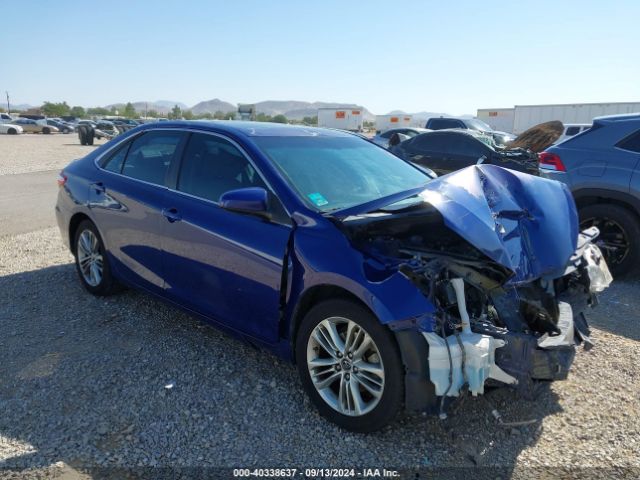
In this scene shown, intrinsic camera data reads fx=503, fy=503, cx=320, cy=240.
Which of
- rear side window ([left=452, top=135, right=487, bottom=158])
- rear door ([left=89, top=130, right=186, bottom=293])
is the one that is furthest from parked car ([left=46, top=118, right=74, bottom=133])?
rear door ([left=89, top=130, right=186, bottom=293])

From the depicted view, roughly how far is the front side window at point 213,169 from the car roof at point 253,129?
0.11 metres

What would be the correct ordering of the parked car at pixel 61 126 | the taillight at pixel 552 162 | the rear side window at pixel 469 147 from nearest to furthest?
the taillight at pixel 552 162, the rear side window at pixel 469 147, the parked car at pixel 61 126

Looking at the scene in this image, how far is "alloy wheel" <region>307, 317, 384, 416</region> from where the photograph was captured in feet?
8.99

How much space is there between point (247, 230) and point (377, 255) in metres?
0.91

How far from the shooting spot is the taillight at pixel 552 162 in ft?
19.2

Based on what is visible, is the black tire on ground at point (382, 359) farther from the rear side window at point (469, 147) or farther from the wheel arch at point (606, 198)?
the rear side window at point (469, 147)

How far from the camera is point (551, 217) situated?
3168 millimetres

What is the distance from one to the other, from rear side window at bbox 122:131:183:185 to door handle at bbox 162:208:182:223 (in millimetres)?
303

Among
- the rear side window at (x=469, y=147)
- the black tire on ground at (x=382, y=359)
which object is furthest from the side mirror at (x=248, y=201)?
the rear side window at (x=469, y=147)

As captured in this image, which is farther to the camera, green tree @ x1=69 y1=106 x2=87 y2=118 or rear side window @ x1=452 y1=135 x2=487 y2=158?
green tree @ x1=69 y1=106 x2=87 y2=118

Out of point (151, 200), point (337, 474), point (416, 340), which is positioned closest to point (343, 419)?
point (337, 474)

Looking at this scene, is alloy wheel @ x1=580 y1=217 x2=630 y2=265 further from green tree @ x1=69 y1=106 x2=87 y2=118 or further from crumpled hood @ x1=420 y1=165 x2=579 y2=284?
green tree @ x1=69 y1=106 x2=87 y2=118

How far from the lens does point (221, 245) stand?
335 cm

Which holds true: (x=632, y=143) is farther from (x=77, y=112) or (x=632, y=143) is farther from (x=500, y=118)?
(x=77, y=112)
